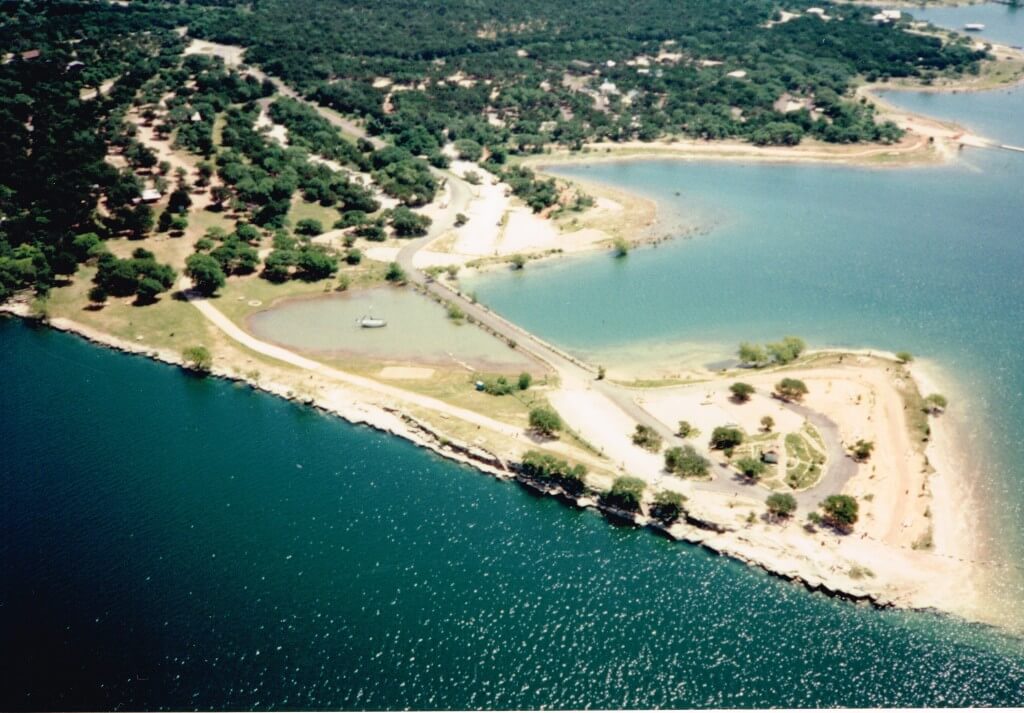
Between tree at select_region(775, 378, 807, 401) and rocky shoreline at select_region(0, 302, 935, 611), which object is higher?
tree at select_region(775, 378, 807, 401)

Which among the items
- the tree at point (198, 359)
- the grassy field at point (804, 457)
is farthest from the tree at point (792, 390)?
the tree at point (198, 359)

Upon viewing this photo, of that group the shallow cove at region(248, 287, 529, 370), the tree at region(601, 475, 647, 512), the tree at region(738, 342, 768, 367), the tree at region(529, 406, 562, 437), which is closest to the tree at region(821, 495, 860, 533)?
the tree at region(601, 475, 647, 512)

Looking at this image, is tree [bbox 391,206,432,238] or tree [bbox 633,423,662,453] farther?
tree [bbox 391,206,432,238]

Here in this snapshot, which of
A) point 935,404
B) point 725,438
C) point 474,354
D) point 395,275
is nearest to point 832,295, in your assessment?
point 935,404

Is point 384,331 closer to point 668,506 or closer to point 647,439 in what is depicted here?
point 647,439

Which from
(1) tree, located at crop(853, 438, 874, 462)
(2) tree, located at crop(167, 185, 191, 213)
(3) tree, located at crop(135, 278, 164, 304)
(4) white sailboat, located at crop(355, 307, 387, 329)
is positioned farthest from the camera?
(2) tree, located at crop(167, 185, 191, 213)

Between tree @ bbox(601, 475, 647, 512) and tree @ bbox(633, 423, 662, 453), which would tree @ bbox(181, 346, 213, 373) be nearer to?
tree @ bbox(601, 475, 647, 512)

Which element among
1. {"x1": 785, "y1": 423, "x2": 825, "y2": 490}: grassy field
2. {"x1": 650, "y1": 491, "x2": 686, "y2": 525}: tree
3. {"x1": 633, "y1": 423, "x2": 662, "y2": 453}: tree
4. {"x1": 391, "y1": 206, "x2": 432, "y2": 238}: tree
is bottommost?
{"x1": 650, "y1": 491, "x2": 686, "y2": 525}: tree

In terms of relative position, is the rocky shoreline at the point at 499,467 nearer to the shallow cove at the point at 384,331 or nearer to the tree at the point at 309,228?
the shallow cove at the point at 384,331
